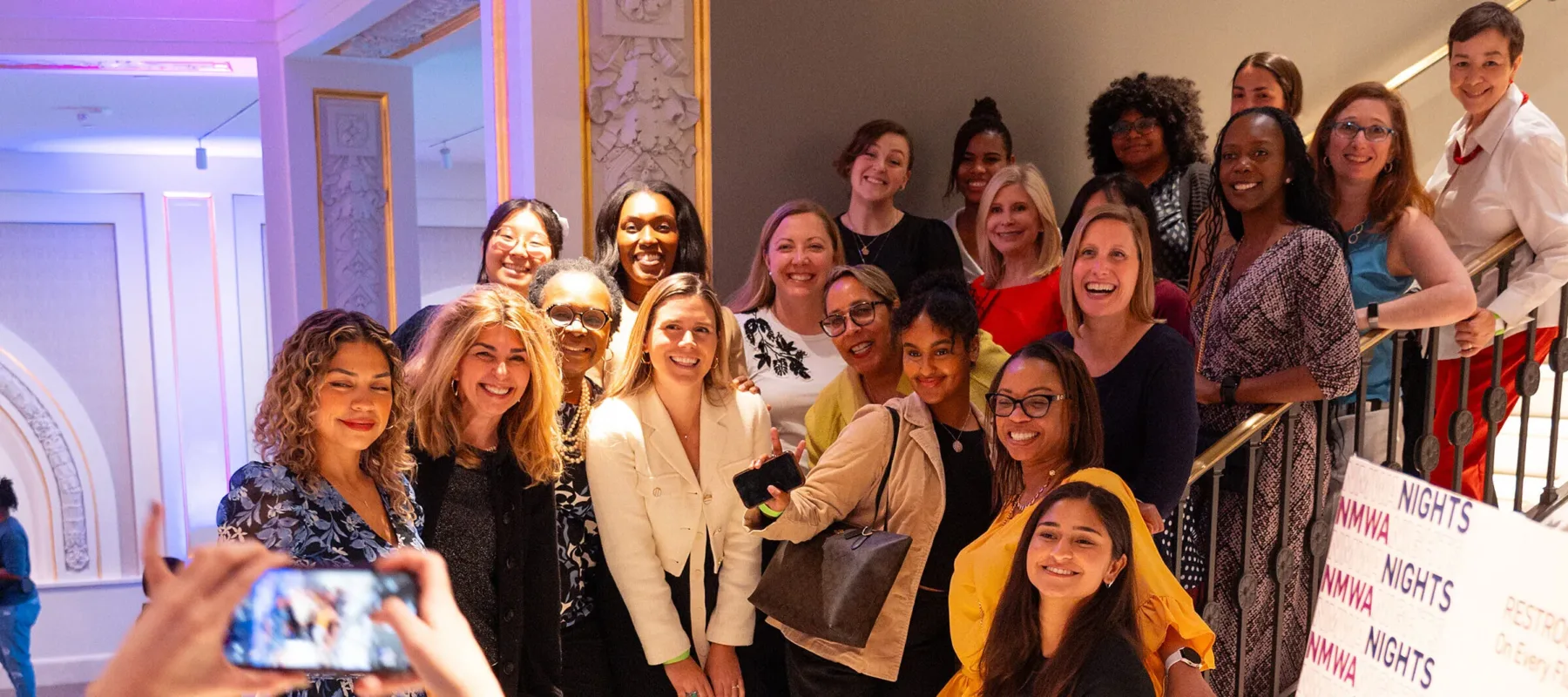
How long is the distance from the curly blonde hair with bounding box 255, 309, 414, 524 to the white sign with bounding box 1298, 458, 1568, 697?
62.1 inches

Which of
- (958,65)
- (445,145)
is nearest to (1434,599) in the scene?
(958,65)

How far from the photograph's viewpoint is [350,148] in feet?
23.5

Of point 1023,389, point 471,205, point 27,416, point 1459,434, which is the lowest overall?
point 27,416

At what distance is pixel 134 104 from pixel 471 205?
372 cm

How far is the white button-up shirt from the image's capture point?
3.22m

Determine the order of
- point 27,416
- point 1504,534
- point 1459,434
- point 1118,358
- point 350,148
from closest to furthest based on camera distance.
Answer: point 1504,534, point 1118,358, point 1459,434, point 350,148, point 27,416

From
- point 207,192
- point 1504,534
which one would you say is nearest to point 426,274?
point 207,192

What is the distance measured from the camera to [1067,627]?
2.29 meters

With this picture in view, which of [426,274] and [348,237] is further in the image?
[426,274]

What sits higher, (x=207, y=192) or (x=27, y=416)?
(x=207, y=192)

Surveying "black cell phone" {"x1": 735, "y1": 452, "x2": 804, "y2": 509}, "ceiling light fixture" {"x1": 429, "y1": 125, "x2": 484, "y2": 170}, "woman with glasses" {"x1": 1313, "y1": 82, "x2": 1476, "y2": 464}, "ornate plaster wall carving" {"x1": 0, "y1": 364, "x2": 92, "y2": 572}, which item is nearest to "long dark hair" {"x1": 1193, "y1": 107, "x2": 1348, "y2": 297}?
"woman with glasses" {"x1": 1313, "y1": 82, "x2": 1476, "y2": 464}

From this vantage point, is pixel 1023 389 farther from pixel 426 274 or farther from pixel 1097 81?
pixel 426 274

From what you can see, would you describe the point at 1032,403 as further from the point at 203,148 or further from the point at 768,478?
the point at 203,148

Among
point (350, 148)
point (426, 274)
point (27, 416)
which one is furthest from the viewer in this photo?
point (426, 274)
